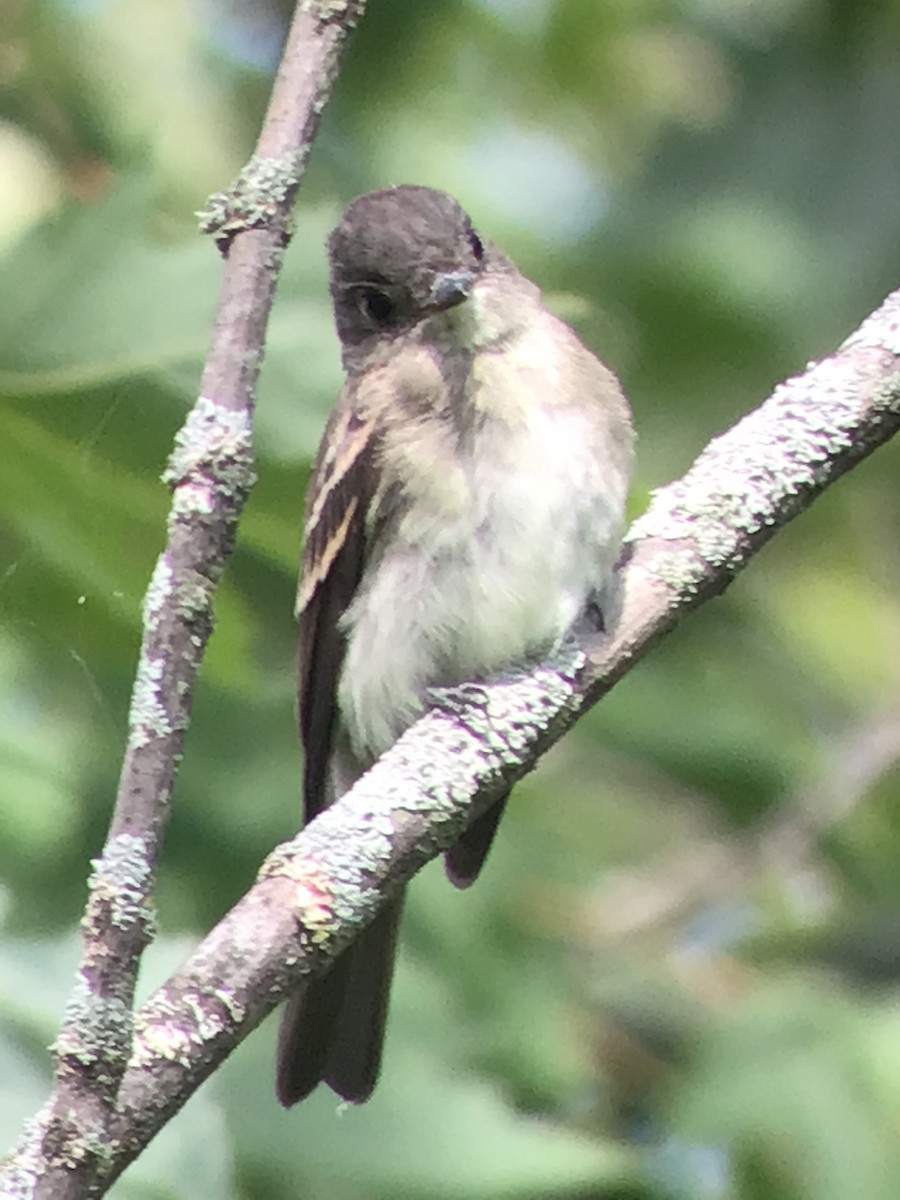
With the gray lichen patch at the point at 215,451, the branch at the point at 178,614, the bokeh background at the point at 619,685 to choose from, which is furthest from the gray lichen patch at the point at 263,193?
the bokeh background at the point at 619,685

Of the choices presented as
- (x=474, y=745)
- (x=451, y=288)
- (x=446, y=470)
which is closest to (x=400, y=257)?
(x=451, y=288)

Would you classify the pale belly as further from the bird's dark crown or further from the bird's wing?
the bird's dark crown

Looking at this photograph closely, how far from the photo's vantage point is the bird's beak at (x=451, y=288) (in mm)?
1618

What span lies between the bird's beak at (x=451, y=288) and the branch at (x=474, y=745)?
0.84ft

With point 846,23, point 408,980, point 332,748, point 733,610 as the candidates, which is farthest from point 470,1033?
point 846,23

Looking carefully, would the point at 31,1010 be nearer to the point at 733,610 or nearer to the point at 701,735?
the point at 701,735

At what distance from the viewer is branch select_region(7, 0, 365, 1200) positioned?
89 centimetres

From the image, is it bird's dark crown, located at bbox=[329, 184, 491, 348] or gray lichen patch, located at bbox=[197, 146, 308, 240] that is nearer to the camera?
gray lichen patch, located at bbox=[197, 146, 308, 240]

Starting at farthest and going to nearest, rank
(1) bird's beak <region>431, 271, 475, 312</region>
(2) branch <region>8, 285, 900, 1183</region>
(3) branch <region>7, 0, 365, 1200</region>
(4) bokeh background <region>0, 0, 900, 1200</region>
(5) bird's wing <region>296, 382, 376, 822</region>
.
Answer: (5) bird's wing <region>296, 382, 376, 822</region> → (1) bird's beak <region>431, 271, 475, 312</region> → (4) bokeh background <region>0, 0, 900, 1200</region> → (2) branch <region>8, 285, 900, 1183</region> → (3) branch <region>7, 0, 365, 1200</region>

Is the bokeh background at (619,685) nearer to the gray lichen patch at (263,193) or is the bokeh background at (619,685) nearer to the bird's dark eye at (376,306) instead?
the bird's dark eye at (376,306)

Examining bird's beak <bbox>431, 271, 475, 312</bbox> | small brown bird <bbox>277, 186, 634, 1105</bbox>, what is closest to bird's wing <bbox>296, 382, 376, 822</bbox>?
small brown bird <bbox>277, 186, 634, 1105</bbox>

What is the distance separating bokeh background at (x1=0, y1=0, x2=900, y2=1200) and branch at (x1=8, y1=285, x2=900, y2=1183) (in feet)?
0.86

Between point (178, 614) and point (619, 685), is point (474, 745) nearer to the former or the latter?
point (178, 614)

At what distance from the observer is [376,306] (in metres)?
1.71
